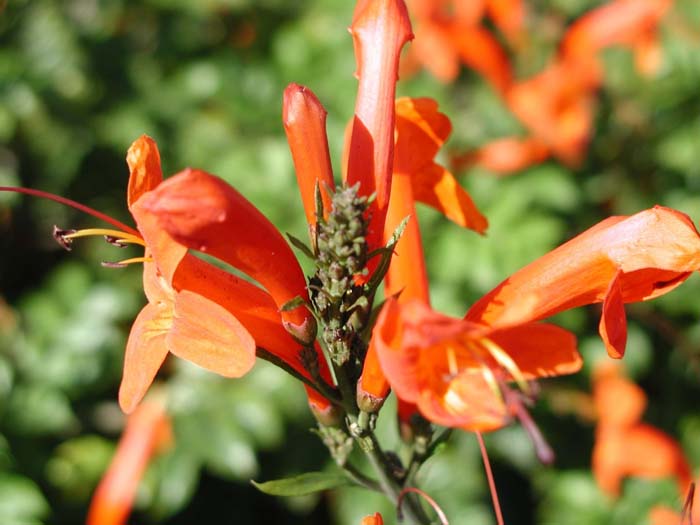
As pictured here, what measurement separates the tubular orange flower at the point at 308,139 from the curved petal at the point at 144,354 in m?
0.35

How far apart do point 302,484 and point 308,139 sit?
69 cm

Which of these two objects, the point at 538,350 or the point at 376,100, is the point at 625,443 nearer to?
the point at 538,350

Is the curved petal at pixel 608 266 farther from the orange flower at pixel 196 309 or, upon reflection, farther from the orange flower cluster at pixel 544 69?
the orange flower cluster at pixel 544 69

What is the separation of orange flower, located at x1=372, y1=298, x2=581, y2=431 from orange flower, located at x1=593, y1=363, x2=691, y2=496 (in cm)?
273

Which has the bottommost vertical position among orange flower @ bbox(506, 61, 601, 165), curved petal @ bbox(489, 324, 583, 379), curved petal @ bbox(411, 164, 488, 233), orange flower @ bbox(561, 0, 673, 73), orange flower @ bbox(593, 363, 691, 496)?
orange flower @ bbox(593, 363, 691, 496)

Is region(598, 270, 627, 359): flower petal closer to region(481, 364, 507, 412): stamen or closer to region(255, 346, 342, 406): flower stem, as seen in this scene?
region(481, 364, 507, 412): stamen

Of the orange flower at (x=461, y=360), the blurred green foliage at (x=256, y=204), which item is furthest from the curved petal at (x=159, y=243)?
the blurred green foliage at (x=256, y=204)

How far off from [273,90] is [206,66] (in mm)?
422

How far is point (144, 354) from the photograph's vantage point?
170cm

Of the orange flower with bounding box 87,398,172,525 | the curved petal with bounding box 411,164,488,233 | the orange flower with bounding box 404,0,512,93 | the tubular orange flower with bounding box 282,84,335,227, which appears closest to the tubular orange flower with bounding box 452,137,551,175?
the orange flower with bounding box 404,0,512,93

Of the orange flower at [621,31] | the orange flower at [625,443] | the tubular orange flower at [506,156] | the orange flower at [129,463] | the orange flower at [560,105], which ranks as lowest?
the orange flower at [625,443]

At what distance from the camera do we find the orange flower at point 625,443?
4.12 meters

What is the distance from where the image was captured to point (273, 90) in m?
4.70

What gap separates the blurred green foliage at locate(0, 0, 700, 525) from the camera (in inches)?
149
